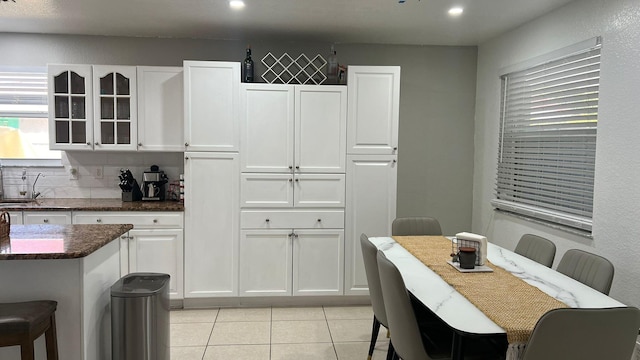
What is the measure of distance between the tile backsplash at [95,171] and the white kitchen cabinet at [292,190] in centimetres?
90

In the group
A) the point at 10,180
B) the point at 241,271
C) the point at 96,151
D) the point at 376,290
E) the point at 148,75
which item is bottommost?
the point at 241,271

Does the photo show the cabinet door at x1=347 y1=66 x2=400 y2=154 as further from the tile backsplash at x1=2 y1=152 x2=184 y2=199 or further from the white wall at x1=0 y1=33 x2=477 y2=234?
the tile backsplash at x1=2 y1=152 x2=184 y2=199

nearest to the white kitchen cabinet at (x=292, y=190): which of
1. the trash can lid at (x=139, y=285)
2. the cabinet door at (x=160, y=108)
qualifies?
the cabinet door at (x=160, y=108)

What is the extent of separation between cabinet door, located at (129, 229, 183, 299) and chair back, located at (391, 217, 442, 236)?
6.02 ft

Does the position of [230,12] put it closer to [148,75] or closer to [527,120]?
[148,75]

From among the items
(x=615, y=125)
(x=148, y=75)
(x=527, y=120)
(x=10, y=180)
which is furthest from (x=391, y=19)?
(x=10, y=180)

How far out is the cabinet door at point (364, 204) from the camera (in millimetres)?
3939

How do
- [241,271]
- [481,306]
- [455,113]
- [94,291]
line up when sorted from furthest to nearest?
[455,113] → [241,271] → [94,291] → [481,306]

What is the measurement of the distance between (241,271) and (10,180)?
241 centimetres

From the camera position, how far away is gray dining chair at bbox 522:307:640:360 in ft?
5.21

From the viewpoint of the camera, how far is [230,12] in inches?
136

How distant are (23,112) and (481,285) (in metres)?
4.35

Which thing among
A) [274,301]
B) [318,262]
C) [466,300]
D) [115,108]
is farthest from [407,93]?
[466,300]

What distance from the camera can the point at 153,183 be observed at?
4.13 meters
